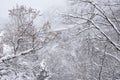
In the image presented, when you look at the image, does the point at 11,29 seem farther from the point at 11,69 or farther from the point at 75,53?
the point at 75,53

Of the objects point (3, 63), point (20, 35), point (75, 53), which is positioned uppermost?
point (20, 35)

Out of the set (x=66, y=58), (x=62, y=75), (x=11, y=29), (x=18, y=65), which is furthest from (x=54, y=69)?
(x=18, y=65)

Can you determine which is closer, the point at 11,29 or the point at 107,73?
the point at 11,29

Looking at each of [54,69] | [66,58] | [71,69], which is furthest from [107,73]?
[66,58]

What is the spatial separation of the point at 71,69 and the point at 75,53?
513 centimetres

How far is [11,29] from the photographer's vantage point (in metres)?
19.1

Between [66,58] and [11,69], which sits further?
[66,58]

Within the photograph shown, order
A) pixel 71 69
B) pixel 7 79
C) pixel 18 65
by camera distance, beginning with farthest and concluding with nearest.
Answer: pixel 71 69 → pixel 18 65 → pixel 7 79

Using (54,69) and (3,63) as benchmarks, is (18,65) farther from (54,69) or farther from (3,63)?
(54,69)

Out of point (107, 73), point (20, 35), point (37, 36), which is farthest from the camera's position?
point (107, 73)

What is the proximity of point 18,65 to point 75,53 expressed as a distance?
25.8 m

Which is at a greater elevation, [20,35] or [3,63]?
[20,35]

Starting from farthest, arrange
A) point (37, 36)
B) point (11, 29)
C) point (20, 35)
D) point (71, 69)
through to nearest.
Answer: point (71, 69)
point (11, 29)
point (20, 35)
point (37, 36)

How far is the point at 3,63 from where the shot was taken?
10727 millimetres
